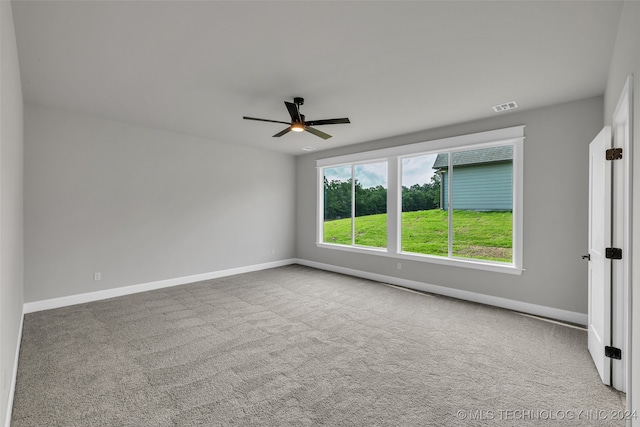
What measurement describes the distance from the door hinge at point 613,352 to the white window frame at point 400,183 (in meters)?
1.77

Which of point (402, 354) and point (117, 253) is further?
point (117, 253)

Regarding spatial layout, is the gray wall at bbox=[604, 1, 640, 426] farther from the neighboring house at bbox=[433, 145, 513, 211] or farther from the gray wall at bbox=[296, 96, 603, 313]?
the neighboring house at bbox=[433, 145, 513, 211]

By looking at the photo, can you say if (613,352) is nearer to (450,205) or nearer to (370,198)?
(450,205)

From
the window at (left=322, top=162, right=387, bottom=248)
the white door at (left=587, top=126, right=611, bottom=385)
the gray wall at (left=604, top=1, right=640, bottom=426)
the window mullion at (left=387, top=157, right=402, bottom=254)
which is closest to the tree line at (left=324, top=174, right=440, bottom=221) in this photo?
the window at (left=322, top=162, right=387, bottom=248)

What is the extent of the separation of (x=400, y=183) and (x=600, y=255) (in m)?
3.21

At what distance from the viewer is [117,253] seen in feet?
15.0

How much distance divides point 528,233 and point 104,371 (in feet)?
16.3

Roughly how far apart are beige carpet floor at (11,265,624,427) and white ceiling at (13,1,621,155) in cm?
271

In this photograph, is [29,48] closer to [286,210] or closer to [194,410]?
[194,410]

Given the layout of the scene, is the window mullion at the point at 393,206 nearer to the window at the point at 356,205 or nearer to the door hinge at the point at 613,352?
the window at the point at 356,205

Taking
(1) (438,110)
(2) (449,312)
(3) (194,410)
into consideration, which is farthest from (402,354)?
(1) (438,110)

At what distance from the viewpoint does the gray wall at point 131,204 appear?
397 centimetres

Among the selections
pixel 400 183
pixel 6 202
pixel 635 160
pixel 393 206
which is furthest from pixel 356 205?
pixel 6 202

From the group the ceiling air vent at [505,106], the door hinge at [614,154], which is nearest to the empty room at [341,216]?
the door hinge at [614,154]
